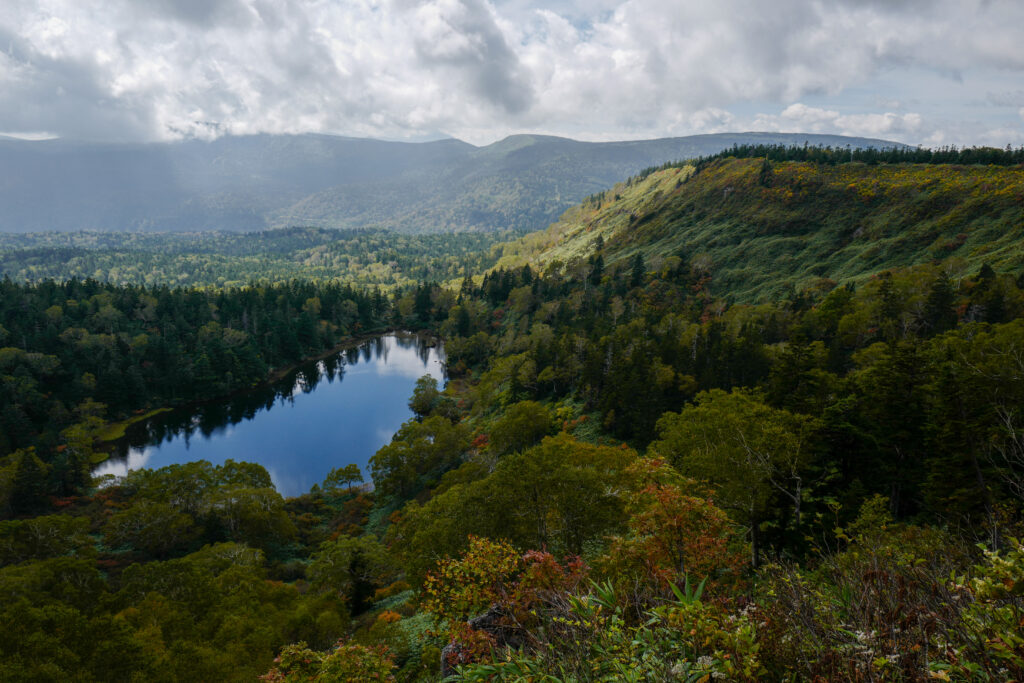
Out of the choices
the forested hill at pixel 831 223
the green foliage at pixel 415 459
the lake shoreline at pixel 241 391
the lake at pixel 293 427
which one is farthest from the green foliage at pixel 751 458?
the lake shoreline at pixel 241 391

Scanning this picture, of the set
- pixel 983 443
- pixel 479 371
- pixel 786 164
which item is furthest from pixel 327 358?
pixel 786 164

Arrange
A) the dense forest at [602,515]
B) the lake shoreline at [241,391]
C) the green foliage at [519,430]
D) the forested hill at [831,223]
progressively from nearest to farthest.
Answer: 1. the dense forest at [602,515]
2. the green foliage at [519,430]
3. the lake shoreline at [241,391]
4. the forested hill at [831,223]

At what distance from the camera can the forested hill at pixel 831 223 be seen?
341 ft

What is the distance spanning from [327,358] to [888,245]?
164 metres

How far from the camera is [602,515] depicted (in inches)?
1064

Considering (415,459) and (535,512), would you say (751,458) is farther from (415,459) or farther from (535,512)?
(415,459)

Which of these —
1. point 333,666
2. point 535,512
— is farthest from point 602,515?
point 333,666

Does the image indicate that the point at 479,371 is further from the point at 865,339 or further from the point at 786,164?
the point at 786,164

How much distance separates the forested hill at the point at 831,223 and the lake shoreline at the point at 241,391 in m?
81.5

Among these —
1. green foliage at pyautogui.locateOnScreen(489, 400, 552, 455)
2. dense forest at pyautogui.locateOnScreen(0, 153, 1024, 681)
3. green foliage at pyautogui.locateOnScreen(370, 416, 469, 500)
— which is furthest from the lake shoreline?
green foliage at pyautogui.locateOnScreen(489, 400, 552, 455)

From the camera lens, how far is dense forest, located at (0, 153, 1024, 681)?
26.3ft

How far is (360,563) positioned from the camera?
42344mm

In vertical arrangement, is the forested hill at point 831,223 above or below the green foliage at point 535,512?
above

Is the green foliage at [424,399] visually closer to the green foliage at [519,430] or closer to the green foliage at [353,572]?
the green foliage at [519,430]
